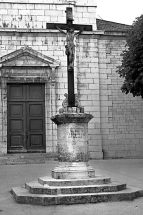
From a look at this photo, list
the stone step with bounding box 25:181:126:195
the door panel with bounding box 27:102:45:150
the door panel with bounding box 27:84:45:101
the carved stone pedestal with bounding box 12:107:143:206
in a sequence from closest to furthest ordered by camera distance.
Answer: the carved stone pedestal with bounding box 12:107:143:206, the stone step with bounding box 25:181:126:195, the door panel with bounding box 27:102:45:150, the door panel with bounding box 27:84:45:101

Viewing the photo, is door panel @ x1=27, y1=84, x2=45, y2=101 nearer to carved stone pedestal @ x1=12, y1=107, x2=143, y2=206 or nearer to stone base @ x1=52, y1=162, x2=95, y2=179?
carved stone pedestal @ x1=12, y1=107, x2=143, y2=206

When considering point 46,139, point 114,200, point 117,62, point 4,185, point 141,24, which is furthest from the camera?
point 117,62

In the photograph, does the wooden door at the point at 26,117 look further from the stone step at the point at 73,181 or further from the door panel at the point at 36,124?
the stone step at the point at 73,181

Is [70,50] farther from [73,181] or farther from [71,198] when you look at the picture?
[71,198]

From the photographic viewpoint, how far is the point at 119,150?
16.1 m

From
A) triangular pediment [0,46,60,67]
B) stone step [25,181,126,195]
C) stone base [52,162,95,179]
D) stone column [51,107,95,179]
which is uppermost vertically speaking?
triangular pediment [0,46,60,67]

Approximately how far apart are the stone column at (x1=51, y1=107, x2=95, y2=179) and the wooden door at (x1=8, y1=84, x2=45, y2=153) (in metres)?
8.26

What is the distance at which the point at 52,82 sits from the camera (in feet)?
50.8

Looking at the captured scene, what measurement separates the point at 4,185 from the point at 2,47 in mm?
8906

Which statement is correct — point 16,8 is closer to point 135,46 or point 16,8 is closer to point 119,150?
point 135,46

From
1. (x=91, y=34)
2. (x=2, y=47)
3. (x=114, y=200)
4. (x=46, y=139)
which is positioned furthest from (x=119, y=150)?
(x=114, y=200)

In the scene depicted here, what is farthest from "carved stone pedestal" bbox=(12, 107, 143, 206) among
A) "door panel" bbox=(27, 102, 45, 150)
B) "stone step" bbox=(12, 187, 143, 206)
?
"door panel" bbox=(27, 102, 45, 150)

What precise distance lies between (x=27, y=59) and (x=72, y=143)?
355 inches

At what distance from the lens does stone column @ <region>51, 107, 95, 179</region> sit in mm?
7062
